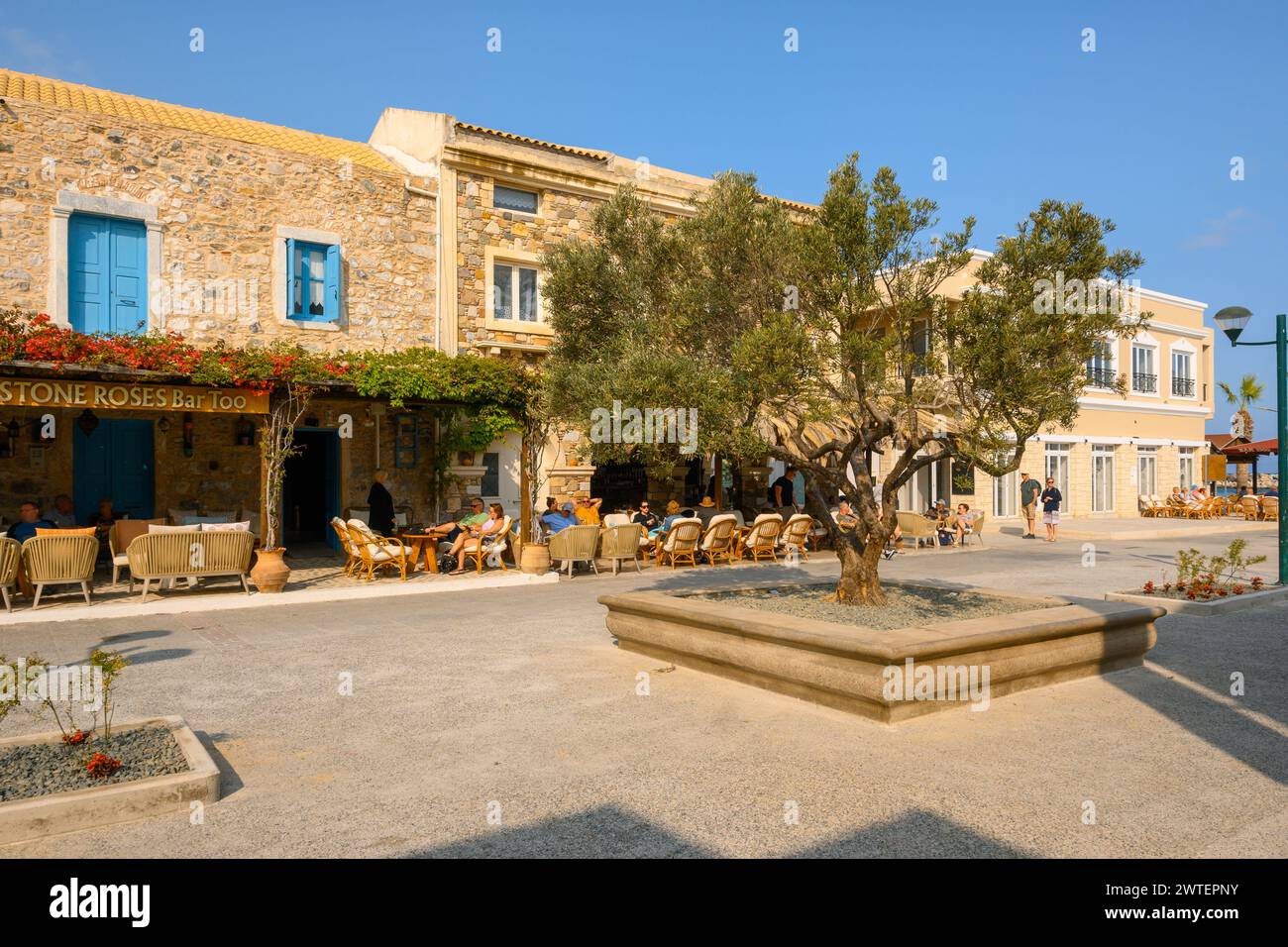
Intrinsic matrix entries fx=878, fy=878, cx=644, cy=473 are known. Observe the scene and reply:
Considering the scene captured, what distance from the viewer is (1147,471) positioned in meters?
30.0

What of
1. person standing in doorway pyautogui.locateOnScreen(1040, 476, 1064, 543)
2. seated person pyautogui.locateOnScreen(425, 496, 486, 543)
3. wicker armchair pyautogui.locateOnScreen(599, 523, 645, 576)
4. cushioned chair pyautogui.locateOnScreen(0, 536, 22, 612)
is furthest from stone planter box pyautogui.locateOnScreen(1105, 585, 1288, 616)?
cushioned chair pyautogui.locateOnScreen(0, 536, 22, 612)

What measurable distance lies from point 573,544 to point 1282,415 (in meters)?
10.3

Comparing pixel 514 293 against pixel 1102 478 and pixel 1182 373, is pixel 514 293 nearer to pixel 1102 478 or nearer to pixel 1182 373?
pixel 1102 478

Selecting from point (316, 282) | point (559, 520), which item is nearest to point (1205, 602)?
point (559, 520)

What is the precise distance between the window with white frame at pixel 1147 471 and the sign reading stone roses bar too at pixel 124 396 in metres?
28.1

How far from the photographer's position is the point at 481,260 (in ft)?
55.1

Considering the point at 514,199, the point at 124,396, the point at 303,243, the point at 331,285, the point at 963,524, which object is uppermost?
the point at 514,199

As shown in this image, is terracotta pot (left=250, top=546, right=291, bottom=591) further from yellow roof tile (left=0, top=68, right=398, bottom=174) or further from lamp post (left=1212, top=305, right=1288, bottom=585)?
lamp post (left=1212, top=305, right=1288, bottom=585)

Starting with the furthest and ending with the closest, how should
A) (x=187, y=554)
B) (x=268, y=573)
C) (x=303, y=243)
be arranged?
(x=303, y=243) < (x=268, y=573) < (x=187, y=554)

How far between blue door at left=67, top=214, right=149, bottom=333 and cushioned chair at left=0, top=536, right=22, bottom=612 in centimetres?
435

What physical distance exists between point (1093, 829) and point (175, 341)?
11314 millimetres

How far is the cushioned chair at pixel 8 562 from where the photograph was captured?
31.8 ft

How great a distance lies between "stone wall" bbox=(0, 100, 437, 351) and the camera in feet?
42.2
